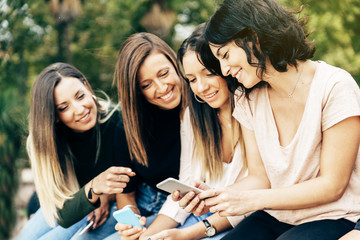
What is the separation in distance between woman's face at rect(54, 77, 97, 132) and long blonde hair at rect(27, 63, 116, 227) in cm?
6

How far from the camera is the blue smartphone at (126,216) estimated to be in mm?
2289

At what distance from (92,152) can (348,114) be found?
2.17 m

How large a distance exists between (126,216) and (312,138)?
1202 millimetres

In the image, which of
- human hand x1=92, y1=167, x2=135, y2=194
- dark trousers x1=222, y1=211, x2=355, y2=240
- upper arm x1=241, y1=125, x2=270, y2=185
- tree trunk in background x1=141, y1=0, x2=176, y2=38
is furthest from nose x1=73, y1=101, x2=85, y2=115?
tree trunk in background x1=141, y1=0, x2=176, y2=38

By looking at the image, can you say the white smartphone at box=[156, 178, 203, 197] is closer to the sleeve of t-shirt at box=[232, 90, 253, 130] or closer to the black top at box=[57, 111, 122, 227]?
the sleeve of t-shirt at box=[232, 90, 253, 130]

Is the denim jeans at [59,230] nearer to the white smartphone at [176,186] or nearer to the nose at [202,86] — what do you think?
the white smartphone at [176,186]

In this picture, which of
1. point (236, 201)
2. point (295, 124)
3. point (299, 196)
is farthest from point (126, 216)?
point (295, 124)

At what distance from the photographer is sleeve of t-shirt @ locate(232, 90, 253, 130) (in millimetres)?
2293

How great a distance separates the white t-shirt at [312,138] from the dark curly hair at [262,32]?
175mm

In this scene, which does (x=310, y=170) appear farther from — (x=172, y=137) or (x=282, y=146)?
(x=172, y=137)

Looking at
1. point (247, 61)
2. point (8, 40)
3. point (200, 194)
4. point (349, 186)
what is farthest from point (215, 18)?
point (8, 40)

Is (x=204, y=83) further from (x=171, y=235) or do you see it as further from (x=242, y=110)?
(x=171, y=235)

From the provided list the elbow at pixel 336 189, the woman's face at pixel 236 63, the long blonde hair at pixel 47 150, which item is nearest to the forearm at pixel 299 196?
the elbow at pixel 336 189

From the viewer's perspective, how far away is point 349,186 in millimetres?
1974
